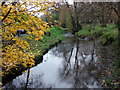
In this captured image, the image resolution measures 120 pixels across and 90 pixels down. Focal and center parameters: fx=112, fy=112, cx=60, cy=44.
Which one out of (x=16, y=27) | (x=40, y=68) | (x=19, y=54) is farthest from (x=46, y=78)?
(x=16, y=27)

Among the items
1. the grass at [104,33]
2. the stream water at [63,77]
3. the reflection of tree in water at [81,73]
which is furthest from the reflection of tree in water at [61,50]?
the stream water at [63,77]

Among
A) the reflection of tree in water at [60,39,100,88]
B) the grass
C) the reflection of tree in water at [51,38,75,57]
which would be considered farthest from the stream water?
the grass

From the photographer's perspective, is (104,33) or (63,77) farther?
(104,33)

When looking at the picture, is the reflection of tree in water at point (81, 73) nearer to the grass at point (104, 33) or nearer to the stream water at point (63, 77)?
the stream water at point (63, 77)

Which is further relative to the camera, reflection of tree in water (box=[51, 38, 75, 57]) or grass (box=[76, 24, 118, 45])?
reflection of tree in water (box=[51, 38, 75, 57])

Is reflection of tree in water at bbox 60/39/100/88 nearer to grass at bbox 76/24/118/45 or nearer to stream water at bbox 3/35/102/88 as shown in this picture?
stream water at bbox 3/35/102/88

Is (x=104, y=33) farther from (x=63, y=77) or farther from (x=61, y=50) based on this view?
(x=63, y=77)

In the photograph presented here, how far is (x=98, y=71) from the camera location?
29.2 feet

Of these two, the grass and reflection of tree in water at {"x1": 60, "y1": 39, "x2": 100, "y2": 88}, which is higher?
the grass

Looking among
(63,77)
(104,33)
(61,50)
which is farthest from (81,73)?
(104,33)

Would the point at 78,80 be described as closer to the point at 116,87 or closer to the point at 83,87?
the point at 83,87

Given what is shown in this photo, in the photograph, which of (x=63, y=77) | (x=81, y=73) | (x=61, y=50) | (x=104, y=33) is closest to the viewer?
(x=63, y=77)

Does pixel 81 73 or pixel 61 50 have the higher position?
pixel 61 50

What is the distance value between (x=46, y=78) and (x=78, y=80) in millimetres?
2533
